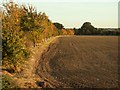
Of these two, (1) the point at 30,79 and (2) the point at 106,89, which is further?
(1) the point at 30,79

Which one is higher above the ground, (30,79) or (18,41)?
(18,41)

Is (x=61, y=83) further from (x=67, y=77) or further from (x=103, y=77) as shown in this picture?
(x=103, y=77)

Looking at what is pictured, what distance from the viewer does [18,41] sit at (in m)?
22.4

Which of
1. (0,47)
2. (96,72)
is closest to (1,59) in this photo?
(0,47)

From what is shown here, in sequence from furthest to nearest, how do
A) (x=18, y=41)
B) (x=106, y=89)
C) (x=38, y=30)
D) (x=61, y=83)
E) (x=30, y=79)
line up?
(x=38, y=30) → (x=18, y=41) → (x=30, y=79) → (x=61, y=83) → (x=106, y=89)

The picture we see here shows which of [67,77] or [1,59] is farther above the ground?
[1,59]

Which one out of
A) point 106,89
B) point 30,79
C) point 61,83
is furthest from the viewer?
point 30,79

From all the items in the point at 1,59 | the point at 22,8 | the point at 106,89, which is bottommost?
the point at 106,89

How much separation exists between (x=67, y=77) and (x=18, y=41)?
4.68m

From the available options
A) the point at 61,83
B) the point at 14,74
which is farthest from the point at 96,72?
the point at 14,74

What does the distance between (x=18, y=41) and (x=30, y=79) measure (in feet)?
10.8

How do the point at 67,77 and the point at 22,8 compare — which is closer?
the point at 67,77

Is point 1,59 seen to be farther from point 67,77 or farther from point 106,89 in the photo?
point 106,89

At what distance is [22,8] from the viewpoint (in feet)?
148
